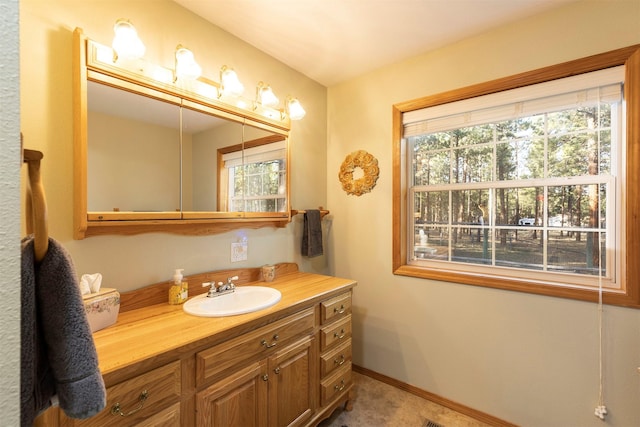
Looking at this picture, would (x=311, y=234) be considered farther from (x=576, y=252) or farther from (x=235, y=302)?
(x=576, y=252)

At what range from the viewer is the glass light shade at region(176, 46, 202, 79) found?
140 centimetres

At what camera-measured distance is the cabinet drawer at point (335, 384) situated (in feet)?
5.55

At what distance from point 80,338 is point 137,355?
501 millimetres

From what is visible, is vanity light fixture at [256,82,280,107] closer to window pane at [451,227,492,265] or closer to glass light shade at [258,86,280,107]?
glass light shade at [258,86,280,107]

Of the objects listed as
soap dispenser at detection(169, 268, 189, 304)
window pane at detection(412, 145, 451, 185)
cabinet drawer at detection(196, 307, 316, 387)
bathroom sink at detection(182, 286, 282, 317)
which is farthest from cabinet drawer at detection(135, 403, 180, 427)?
window pane at detection(412, 145, 451, 185)

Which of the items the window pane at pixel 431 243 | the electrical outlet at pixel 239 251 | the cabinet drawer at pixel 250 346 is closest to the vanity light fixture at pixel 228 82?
the electrical outlet at pixel 239 251

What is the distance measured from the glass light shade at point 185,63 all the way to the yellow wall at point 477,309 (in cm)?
133

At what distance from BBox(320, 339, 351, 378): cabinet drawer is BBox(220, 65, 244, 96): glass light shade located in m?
1.65

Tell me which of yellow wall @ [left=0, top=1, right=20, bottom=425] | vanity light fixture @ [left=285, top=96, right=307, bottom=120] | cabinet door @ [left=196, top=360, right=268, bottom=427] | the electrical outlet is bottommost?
cabinet door @ [left=196, top=360, right=268, bottom=427]

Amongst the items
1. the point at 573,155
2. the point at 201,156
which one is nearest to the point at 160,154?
the point at 201,156

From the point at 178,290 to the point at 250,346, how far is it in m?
0.48

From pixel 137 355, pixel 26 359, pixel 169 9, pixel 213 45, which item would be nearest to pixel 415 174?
pixel 213 45

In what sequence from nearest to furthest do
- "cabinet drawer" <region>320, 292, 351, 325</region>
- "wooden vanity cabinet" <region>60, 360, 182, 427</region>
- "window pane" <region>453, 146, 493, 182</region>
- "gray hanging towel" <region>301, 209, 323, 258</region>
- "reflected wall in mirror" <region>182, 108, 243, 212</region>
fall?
"wooden vanity cabinet" <region>60, 360, 182, 427</region>, "reflected wall in mirror" <region>182, 108, 243, 212</region>, "cabinet drawer" <region>320, 292, 351, 325</region>, "window pane" <region>453, 146, 493, 182</region>, "gray hanging towel" <region>301, 209, 323, 258</region>

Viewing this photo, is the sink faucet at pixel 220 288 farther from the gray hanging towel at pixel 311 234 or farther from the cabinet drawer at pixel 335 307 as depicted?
the gray hanging towel at pixel 311 234
